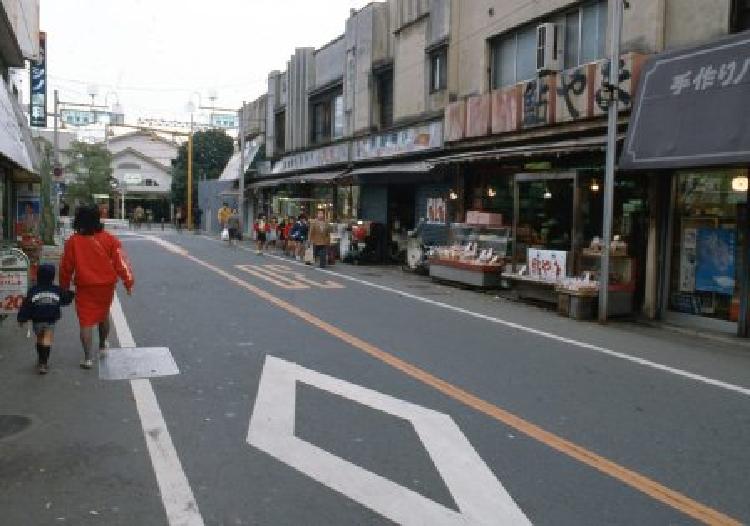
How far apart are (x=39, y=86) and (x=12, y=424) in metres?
21.7

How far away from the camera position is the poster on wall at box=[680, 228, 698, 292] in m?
12.6

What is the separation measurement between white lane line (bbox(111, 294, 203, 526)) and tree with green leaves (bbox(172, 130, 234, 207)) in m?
57.6

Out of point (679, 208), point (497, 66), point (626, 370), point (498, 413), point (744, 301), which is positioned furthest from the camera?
point (497, 66)

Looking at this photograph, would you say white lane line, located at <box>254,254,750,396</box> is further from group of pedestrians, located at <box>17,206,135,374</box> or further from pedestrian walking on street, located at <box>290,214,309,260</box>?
pedestrian walking on street, located at <box>290,214,309,260</box>

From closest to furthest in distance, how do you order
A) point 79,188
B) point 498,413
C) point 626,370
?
point 498,413 < point 626,370 < point 79,188

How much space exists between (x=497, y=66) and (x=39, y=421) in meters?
16.3

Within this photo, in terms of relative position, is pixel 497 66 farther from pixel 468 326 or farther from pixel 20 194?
pixel 20 194

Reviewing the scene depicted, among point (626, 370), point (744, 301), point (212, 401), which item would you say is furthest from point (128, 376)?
point (744, 301)

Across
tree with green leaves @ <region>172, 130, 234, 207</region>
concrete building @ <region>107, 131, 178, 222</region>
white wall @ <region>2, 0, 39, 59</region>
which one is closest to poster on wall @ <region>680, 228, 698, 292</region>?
white wall @ <region>2, 0, 39, 59</region>

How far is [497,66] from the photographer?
1958 cm

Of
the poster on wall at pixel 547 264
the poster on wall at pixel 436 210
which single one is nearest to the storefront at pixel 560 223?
the poster on wall at pixel 547 264

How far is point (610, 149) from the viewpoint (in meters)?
12.6

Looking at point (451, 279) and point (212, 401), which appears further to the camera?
point (451, 279)

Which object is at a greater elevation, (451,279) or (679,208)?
(679,208)
